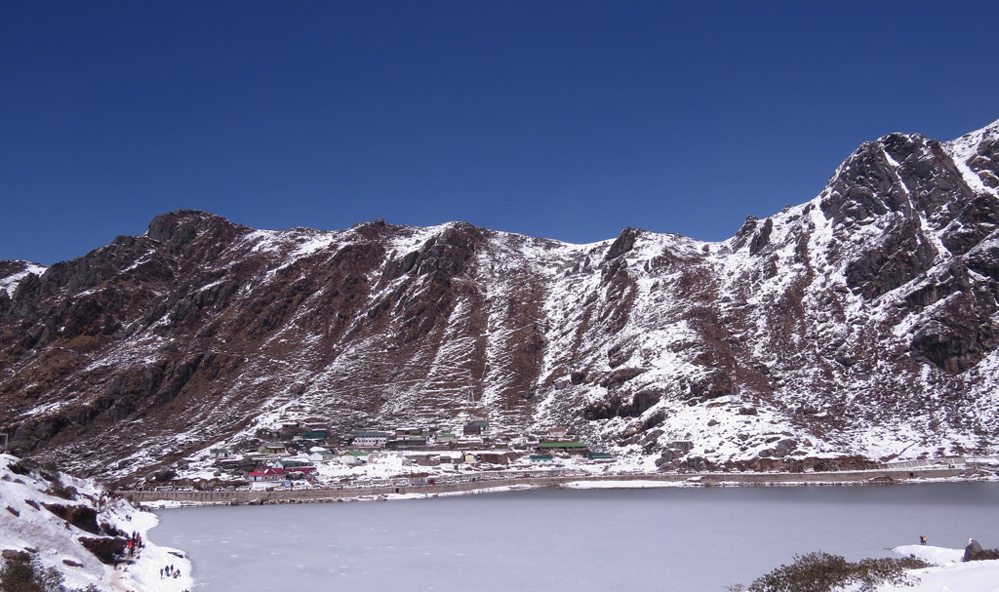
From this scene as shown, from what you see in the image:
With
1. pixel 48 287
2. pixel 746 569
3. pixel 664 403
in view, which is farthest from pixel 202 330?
pixel 746 569

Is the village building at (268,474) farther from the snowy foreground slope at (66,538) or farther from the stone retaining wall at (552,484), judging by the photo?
the snowy foreground slope at (66,538)

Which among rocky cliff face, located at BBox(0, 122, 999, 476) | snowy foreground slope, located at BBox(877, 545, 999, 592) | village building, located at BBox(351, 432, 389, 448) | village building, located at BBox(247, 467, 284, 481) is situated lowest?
village building, located at BBox(247, 467, 284, 481)

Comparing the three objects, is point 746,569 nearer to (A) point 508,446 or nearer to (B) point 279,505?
(B) point 279,505

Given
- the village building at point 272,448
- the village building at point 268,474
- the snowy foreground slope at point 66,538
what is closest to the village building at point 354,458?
the village building at point 272,448

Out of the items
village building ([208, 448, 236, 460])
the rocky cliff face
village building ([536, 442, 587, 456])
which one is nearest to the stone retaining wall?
the rocky cliff face

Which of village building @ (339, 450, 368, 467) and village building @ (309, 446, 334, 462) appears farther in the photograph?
village building @ (309, 446, 334, 462)

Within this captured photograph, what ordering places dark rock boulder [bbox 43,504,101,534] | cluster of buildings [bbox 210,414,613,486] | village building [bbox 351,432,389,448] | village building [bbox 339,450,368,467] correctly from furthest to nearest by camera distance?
village building [bbox 351,432,389,448], village building [bbox 339,450,368,467], cluster of buildings [bbox 210,414,613,486], dark rock boulder [bbox 43,504,101,534]

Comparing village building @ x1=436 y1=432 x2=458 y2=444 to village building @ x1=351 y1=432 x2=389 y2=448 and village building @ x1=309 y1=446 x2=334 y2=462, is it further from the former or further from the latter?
village building @ x1=309 y1=446 x2=334 y2=462
